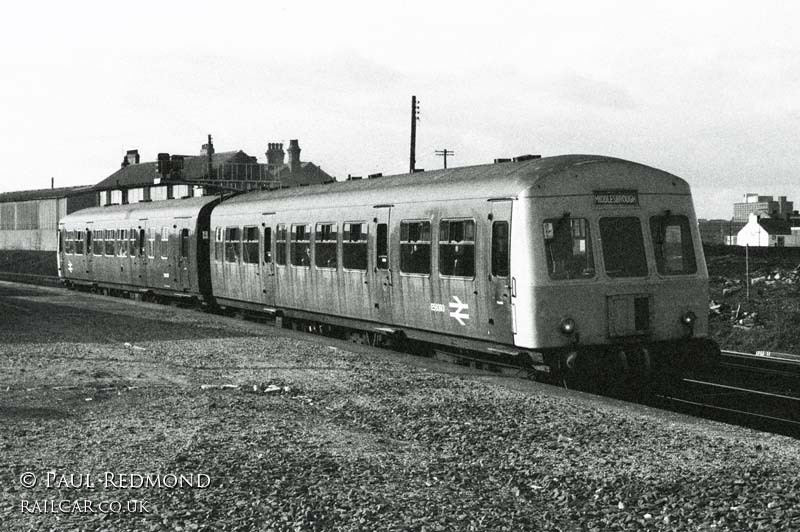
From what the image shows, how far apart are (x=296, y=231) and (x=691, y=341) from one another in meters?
8.62

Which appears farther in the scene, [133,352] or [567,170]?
[133,352]

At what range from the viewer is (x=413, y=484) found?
6973 mm

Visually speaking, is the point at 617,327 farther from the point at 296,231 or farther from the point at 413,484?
the point at 296,231

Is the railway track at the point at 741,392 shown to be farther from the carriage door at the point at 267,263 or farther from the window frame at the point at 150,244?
the window frame at the point at 150,244

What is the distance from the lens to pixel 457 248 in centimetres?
1292

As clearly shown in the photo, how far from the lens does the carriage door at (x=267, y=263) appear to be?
19422 mm

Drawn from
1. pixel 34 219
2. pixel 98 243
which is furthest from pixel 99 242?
pixel 34 219

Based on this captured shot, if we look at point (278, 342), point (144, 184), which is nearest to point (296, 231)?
point (278, 342)

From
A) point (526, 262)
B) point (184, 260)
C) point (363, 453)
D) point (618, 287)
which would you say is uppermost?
point (184, 260)

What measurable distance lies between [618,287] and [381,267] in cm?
449

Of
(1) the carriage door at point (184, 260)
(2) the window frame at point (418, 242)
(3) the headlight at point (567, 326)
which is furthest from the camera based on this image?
(1) the carriage door at point (184, 260)

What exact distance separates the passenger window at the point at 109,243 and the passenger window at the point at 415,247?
19103 millimetres

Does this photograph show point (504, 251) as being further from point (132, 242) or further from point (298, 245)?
point (132, 242)
